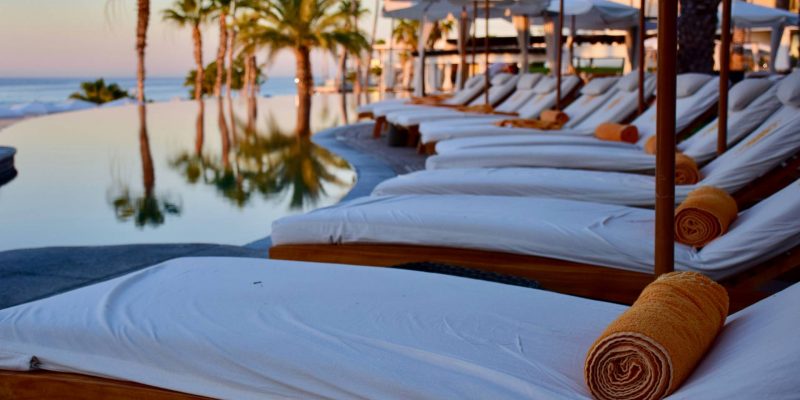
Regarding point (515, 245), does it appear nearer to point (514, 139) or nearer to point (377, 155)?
point (514, 139)

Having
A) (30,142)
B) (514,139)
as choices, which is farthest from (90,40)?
(514,139)

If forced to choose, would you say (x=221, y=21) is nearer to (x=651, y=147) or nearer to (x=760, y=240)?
(x=651, y=147)

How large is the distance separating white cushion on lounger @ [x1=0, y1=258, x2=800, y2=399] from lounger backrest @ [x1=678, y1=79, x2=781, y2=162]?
9.40 ft

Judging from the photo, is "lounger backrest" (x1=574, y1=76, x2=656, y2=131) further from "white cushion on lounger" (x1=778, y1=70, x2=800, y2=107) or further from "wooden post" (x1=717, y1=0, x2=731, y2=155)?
"white cushion on lounger" (x1=778, y1=70, x2=800, y2=107)

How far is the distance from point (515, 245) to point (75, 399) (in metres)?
1.61

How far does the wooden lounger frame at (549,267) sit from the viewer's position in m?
2.71

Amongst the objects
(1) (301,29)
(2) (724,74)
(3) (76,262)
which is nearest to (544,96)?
(2) (724,74)

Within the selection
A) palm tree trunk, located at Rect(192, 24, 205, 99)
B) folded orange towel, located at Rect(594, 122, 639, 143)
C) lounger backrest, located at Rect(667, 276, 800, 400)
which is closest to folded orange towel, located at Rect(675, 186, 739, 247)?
lounger backrest, located at Rect(667, 276, 800, 400)

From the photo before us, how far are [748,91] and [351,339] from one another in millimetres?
3657

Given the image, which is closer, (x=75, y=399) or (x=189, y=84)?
(x=75, y=399)

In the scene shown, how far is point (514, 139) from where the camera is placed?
18.7ft

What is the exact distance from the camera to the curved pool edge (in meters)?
5.96

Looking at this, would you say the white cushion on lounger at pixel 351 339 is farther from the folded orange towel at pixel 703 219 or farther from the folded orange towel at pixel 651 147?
the folded orange towel at pixel 651 147

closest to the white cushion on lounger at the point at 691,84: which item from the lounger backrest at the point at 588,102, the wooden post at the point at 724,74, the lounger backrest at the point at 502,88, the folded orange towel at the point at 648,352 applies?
the wooden post at the point at 724,74
